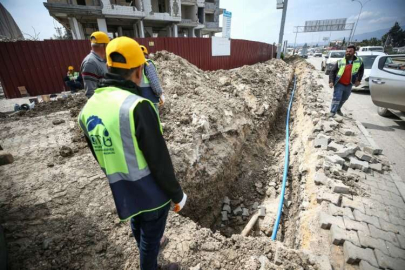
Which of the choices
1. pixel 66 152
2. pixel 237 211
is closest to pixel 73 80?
pixel 66 152

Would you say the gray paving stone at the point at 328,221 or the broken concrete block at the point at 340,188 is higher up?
the broken concrete block at the point at 340,188

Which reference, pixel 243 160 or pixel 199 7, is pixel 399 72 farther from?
pixel 199 7

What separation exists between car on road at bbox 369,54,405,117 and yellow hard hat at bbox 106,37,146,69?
5804mm

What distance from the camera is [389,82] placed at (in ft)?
14.7

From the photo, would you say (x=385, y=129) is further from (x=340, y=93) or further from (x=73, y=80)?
(x=73, y=80)

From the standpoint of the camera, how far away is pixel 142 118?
1.12 meters

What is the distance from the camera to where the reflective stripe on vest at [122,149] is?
1.13m

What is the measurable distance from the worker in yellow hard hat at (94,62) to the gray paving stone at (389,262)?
4.15 m

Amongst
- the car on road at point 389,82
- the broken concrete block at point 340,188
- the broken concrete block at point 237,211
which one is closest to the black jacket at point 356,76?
the car on road at point 389,82

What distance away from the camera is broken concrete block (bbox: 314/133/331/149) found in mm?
3711

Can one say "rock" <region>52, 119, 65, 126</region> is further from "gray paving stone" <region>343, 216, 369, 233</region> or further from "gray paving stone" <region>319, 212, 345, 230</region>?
"gray paving stone" <region>343, 216, 369, 233</region>

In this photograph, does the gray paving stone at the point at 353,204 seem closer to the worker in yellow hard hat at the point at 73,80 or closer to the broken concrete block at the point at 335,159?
the broken concrete block at the point at 335,159

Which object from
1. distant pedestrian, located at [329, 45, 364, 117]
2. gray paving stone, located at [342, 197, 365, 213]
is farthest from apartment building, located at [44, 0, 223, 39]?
gray paving stone, located at [342, 197, 365, 213]

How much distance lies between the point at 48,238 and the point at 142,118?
1957 mm
